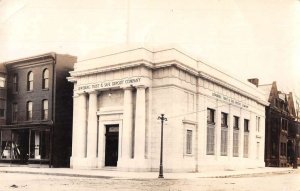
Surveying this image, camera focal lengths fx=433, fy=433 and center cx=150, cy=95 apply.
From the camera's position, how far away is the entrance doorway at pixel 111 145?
32000mm

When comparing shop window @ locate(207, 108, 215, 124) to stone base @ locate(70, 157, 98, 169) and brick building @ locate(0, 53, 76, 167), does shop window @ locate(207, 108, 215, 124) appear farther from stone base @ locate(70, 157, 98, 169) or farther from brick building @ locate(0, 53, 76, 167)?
brick building @ locate(0, 53, 76, 167)

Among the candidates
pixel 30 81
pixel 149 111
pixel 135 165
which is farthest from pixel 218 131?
pixel 30 81

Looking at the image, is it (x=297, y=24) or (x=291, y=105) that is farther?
(x=291, y=105)

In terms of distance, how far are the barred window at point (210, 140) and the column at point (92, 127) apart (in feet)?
28.8

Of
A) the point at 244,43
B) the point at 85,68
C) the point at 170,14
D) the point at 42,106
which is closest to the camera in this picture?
the point at 170,14

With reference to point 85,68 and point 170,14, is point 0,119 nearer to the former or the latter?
point 85,68

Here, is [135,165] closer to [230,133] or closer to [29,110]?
[230,133]

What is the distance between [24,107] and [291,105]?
110ft

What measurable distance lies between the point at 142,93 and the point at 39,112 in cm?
1171

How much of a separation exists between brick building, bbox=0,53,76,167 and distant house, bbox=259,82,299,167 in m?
24.0

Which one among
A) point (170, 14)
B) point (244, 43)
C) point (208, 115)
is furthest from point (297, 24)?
point (208, 115)

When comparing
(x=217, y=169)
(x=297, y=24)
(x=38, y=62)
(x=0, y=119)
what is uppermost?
(x=38, y=62)

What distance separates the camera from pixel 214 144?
34.9 metres

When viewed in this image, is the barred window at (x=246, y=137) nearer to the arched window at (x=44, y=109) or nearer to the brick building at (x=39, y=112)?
the brick building at (x=39, y=112)
